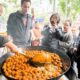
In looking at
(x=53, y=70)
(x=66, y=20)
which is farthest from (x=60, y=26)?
(x=53, y=70)

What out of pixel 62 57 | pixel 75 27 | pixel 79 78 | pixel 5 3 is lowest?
pixel 79 78

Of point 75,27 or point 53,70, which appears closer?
point 53,70

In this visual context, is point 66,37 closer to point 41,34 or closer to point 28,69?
point 41,34

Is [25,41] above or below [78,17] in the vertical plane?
below

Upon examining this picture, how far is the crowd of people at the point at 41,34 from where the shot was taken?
1144 mm

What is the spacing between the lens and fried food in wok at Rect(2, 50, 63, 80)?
3.33ft

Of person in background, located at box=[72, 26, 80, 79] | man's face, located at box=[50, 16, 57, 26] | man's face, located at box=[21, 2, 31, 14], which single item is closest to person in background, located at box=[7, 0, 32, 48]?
man's face, located at box=[21, 2, 31, 14]

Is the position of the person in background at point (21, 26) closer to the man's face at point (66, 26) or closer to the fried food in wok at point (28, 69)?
the fried food in wok at point (28, 69)

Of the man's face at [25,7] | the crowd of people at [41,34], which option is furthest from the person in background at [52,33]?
the man's face at [25,7]

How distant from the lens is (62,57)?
45.4 inches

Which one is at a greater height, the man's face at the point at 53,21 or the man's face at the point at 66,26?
the man's face at the point at 53,21

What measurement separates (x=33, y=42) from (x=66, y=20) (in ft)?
0.74

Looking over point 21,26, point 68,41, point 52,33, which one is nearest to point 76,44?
point 68,41

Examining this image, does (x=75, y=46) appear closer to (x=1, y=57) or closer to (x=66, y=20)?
(x=66, y=20)
